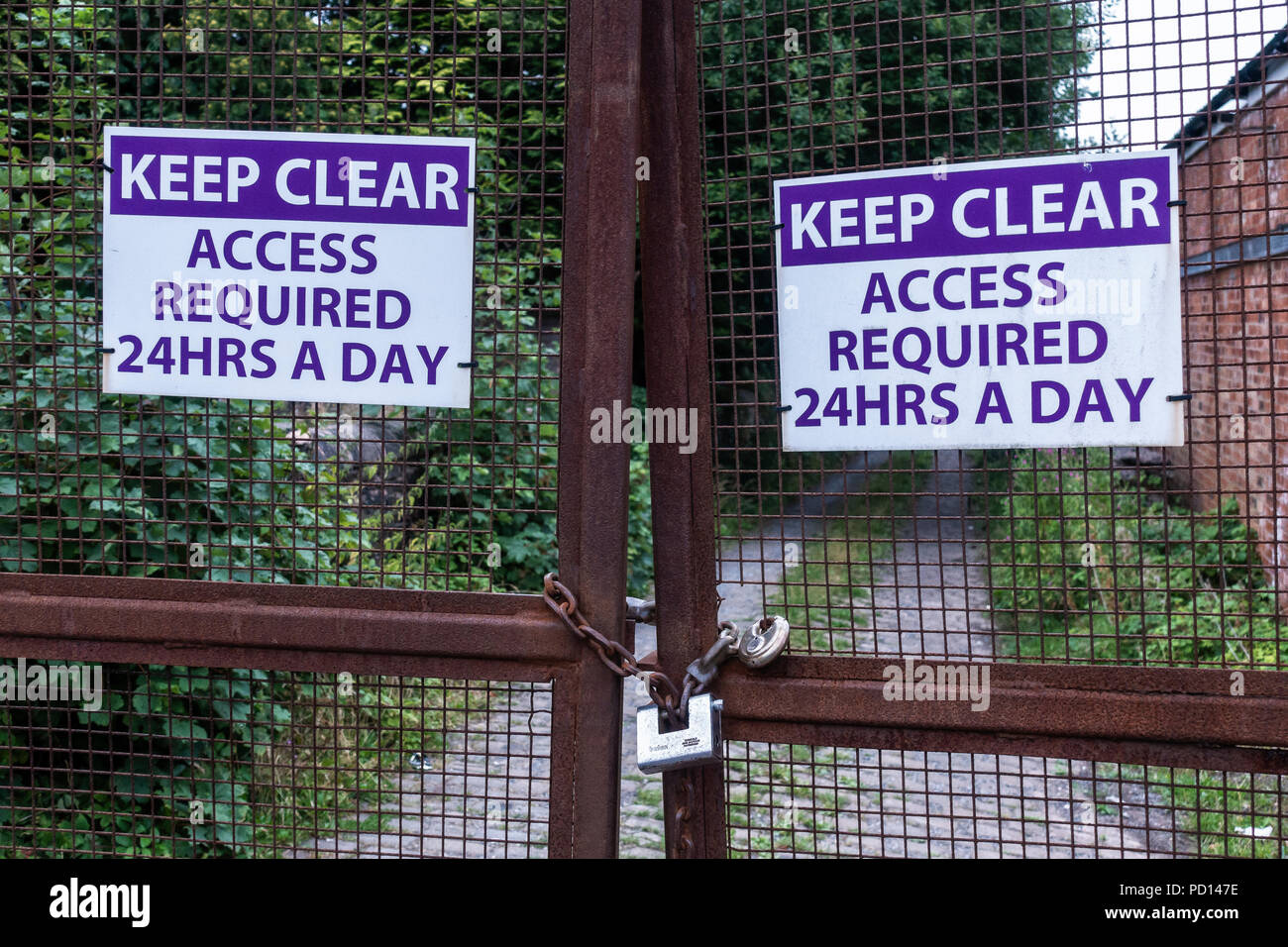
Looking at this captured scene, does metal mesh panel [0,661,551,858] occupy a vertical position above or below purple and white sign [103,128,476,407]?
below

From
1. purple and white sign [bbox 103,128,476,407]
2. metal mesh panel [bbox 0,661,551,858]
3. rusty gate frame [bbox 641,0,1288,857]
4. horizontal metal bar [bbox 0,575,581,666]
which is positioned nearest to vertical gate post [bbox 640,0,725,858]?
rusty gate frame [bbox 641,0,1288,857]

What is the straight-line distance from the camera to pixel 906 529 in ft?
28.9

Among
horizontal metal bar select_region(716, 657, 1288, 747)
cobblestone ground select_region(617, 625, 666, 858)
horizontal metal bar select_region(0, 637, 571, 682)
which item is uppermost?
horizontal metal bar select_region(0, 637, 571, 682)

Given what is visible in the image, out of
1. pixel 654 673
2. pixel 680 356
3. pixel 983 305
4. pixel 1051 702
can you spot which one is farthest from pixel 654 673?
pixel 983 305

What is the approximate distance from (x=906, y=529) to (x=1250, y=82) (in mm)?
6946

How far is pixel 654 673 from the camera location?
7.15ft

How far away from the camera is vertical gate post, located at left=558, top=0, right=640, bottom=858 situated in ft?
7.08

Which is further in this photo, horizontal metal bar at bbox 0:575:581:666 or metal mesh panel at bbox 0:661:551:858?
metal mesh panel at bbox 0:661:551:858

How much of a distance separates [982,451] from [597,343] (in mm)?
1450

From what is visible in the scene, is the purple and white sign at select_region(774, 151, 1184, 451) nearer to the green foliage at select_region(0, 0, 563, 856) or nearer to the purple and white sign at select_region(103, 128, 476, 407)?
the green foliage at select_region(0, 0, 563, 856)

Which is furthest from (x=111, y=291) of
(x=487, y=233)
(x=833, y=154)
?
(x=487, y=233)

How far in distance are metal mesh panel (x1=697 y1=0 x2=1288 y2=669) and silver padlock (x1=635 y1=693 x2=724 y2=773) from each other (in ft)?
0.91

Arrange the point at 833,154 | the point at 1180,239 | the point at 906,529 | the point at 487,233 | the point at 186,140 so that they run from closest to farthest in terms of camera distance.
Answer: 1. the point at 1180,239
2. the point at 833,154
3. the point at 186,140
4. the point at 487,233
5. the point at 906,529
